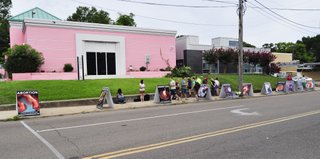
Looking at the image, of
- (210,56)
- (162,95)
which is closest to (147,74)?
(210,56)

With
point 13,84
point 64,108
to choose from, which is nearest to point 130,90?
point 64,108

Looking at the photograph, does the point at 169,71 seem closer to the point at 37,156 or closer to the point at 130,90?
the point at 130,90

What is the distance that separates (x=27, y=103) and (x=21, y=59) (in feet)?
38.8

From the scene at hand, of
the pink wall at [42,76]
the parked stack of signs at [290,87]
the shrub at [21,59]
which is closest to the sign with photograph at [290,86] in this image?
the parked stack of signs at [290,87]

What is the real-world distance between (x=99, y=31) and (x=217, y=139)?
22.9m

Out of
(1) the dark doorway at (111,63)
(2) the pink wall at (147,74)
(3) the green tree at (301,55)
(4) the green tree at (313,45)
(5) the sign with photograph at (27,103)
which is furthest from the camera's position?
(4) the green tree at (313,45)

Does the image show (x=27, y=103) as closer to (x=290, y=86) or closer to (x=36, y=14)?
(x=290, y=86)

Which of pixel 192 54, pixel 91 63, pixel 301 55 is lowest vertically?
pixel 91 63

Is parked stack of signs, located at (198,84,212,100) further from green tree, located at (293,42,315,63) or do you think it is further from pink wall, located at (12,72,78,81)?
green tree, located at (293,42,315,63)

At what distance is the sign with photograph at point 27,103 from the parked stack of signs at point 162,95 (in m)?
7.00

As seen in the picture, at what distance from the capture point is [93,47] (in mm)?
27609

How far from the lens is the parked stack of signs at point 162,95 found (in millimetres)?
17219

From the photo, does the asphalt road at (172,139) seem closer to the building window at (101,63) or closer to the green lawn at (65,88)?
the green lawn at (65,88)

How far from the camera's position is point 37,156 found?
5.84m
